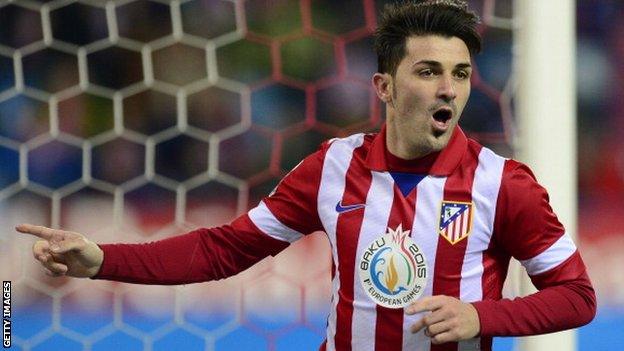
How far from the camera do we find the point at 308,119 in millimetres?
2387

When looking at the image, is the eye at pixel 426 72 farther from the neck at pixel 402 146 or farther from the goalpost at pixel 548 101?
the goalpost at pixel 548 101

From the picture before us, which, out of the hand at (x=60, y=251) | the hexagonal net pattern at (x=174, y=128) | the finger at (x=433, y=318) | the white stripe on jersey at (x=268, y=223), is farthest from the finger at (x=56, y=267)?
the hexagonal net pattern at (x=174, y=128)

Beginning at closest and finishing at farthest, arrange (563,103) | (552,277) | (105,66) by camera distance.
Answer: (552,277) → (563,103) → (105,66)

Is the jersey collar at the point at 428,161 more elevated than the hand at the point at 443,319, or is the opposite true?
the jersey collar at the point at 428,161

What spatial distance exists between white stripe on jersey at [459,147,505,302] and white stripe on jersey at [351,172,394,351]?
11 centimetres

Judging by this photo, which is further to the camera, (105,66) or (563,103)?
(105,66)

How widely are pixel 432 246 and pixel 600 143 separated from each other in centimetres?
112

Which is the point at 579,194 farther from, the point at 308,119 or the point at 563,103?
the point at 563,103

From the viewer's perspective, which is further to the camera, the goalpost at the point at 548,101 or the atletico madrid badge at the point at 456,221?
the goalpost at the point at 548,101

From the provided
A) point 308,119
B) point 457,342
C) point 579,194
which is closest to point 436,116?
point 457,342

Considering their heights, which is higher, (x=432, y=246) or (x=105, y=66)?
(x=105, y=66)

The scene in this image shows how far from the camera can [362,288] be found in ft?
4.90

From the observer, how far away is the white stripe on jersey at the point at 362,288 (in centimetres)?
149

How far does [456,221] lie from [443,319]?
19 centimetres
